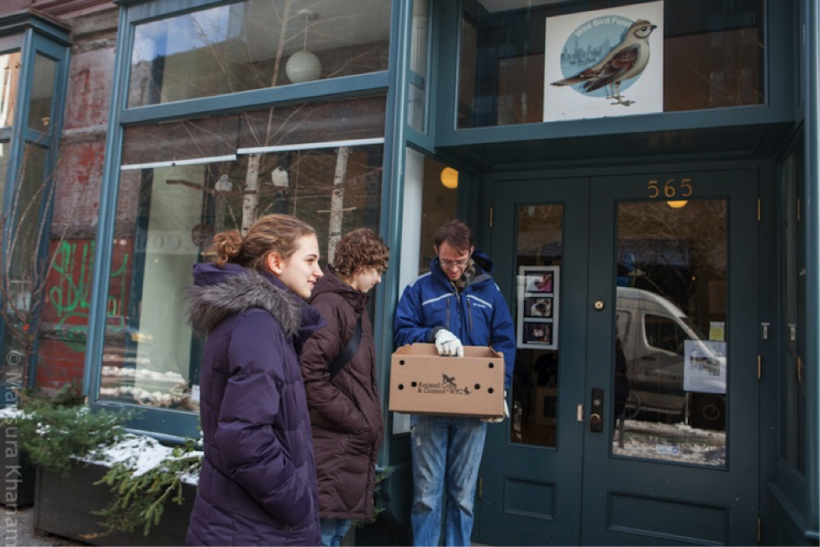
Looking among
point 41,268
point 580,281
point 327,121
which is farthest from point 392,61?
point 41,268

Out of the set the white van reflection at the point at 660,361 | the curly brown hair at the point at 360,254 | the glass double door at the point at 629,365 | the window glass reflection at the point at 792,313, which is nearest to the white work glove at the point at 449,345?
the curly brown hair at the point at 360,254

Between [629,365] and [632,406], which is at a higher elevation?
[629,365]

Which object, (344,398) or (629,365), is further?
(629,365)

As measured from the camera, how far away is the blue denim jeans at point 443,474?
4074 millimetres

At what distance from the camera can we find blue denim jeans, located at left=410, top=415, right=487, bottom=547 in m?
4.07

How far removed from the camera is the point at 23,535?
5.14 m

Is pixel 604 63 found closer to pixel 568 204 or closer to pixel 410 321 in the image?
pixel 568 204

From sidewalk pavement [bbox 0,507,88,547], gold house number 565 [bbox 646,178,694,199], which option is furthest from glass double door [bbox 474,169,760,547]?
sidewalk pavement [bbox 0,507,88,547]

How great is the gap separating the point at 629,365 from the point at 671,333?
331 millimetres

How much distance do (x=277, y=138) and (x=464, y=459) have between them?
2.58 m

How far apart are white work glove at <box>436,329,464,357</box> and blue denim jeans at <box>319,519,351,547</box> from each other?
1.00 metres

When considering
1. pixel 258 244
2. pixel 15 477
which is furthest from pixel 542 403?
pixel 15 477

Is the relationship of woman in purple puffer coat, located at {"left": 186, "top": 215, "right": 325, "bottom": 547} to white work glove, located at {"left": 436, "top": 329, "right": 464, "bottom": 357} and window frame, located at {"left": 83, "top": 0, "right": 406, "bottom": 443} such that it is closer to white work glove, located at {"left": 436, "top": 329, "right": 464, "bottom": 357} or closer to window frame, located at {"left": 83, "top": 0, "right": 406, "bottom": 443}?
white work glove, located at {"left": 436, "top": 329, "right": 464, "bottom": 357}

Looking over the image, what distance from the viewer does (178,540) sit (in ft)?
14.5
